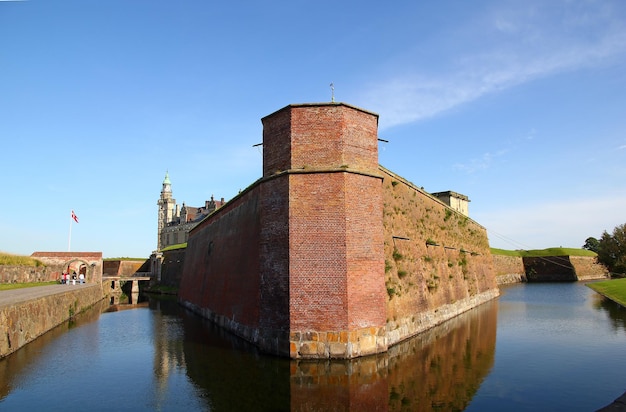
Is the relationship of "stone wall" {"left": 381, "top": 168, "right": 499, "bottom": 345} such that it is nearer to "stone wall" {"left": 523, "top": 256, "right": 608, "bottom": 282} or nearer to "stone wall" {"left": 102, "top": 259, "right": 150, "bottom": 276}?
"stone wall" {"left": 523, "top": 256, "right": 608, "bottom": 282}

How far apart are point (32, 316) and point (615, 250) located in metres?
55.0

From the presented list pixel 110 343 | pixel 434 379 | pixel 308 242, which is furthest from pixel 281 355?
pixel 110 343

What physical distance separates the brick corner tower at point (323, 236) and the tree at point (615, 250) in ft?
143

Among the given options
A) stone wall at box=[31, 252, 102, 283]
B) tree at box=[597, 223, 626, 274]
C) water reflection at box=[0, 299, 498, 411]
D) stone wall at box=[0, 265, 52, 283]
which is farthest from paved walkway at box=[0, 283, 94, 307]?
tree at box=[597, 223, 626, 274]

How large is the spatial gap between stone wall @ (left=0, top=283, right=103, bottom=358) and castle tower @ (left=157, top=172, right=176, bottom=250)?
7033 cm

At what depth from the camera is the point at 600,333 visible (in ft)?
59.6

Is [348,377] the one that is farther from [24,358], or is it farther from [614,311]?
[614,311]

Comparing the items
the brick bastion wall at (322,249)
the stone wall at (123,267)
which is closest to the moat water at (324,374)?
the brick bastion wall at (322,249)

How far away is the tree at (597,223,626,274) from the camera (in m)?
46.5

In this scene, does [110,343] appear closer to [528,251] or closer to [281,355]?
[281,355]

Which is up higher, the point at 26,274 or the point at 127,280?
the point at 26,274

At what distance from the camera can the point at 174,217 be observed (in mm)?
95312

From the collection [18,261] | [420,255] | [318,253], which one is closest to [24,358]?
[318,253]

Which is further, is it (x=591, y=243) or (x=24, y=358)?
(x=591, y=243)
